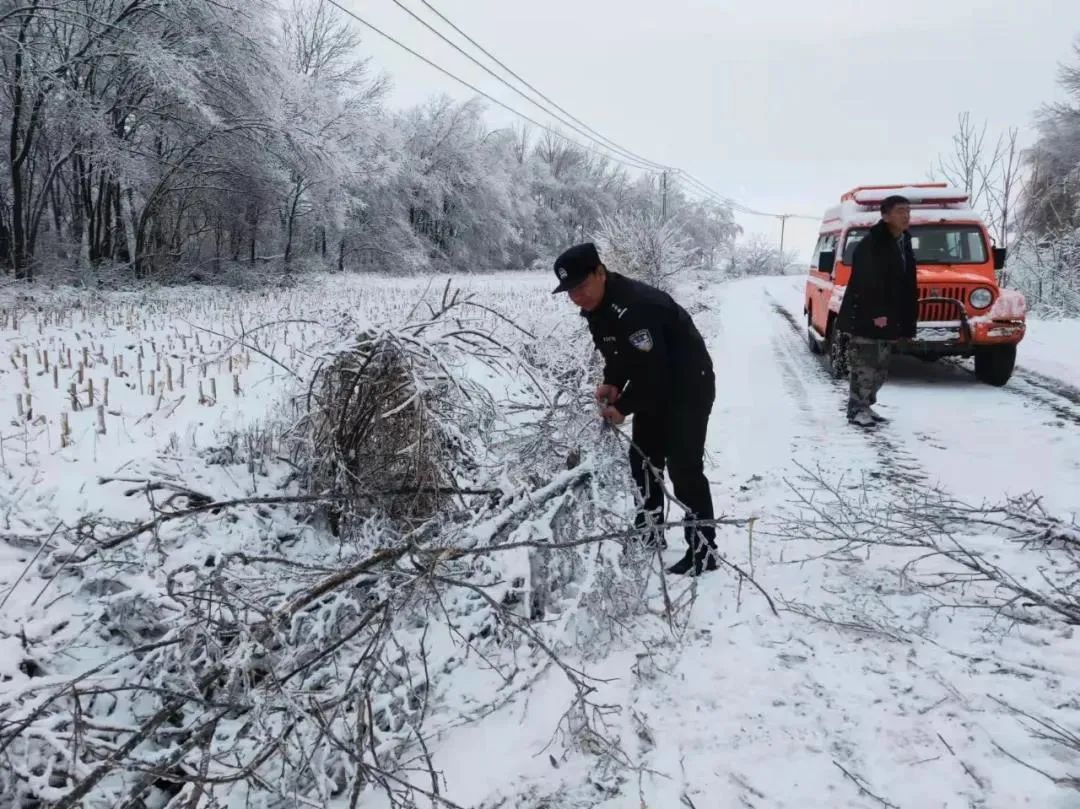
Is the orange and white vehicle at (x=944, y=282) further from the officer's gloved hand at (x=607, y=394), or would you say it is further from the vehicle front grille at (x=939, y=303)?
the officer's gloved hand at (x=607, y=394)

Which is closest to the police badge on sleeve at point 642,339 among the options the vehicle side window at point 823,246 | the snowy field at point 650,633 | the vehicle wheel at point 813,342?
the snowy field at point 650,633

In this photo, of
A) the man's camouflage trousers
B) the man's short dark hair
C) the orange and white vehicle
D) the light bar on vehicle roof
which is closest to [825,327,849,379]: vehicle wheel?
the orange and white vehicle

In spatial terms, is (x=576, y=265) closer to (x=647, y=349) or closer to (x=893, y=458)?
(x=647, y=349)

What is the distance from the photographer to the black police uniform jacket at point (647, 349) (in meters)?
3.21

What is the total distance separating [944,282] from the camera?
24.3 ft

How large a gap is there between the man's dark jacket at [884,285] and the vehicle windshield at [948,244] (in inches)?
93.0

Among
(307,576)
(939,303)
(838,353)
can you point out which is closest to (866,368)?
(838,353)

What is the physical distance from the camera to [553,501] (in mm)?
3094

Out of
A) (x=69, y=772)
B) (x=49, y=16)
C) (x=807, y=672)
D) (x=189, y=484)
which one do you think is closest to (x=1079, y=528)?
(x=807, y=672)

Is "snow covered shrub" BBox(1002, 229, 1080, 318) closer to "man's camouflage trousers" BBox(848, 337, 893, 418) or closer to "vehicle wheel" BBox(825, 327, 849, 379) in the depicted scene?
"vehicle wheel" BBox(825, 327, 849, 379)

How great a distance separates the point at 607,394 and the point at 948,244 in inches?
274

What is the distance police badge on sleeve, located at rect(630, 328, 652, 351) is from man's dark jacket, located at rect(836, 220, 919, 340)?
362 centimetres

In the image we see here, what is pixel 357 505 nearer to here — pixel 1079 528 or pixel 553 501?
pixel 553 501

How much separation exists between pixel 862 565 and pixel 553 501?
5.43 feet
